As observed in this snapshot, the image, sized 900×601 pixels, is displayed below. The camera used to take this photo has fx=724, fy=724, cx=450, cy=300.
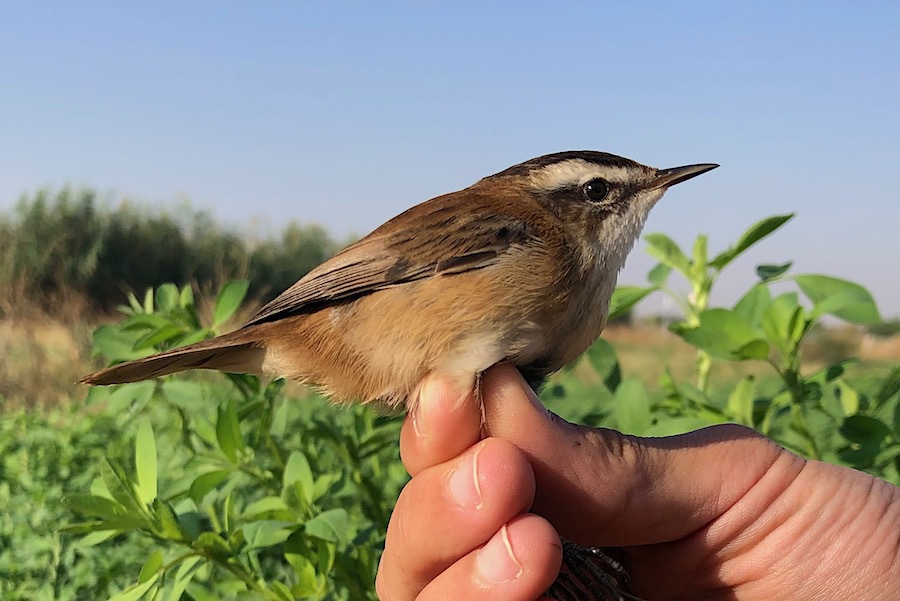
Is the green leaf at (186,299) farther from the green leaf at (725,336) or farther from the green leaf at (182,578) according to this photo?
the green leaf at (725,336)

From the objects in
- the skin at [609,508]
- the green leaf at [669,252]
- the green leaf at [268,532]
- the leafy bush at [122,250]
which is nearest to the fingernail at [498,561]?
the skin at [609,508]

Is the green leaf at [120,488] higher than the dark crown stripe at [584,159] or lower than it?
lower

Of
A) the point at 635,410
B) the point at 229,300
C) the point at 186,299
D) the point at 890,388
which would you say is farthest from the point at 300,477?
the point at 890,388

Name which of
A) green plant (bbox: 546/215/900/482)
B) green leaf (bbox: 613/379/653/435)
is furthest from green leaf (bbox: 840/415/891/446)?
green leaf (bbox: 613/379/653/435)

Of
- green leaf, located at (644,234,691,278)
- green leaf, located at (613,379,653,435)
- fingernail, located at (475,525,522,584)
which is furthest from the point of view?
green leaf, located at (644,234,691,278)

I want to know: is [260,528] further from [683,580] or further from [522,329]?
[683,580]

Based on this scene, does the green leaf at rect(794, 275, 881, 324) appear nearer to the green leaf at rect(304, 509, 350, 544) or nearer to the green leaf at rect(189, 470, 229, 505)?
the green leaf at rect(304, 509, 350, 544)

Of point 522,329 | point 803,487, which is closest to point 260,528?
point 522,329
